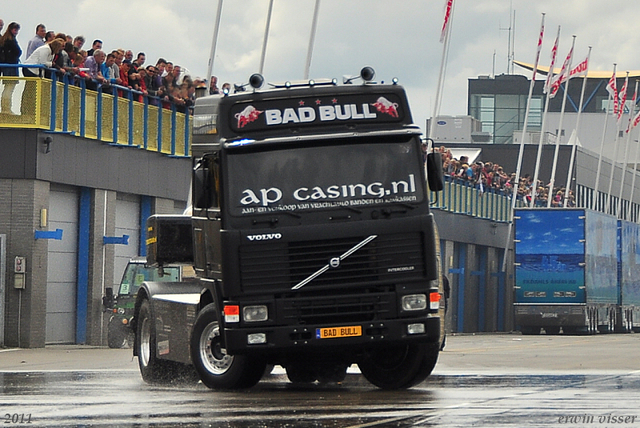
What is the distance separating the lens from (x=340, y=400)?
15016 millimetres

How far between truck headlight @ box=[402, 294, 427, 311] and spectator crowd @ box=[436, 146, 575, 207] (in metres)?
37.9

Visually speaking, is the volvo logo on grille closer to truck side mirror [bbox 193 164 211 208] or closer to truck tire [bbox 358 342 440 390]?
truck side mirror [bbox 193 164 211 208]

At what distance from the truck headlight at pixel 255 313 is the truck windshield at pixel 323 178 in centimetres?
95

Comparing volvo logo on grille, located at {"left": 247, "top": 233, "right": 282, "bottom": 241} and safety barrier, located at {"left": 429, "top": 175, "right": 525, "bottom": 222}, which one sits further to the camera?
safety barrier, located at {"left": 429, "top": 175, "right": 525, "bottom": 222}

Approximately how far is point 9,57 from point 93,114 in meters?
3.61

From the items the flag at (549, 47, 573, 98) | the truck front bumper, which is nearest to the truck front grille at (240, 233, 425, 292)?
the truck front bumper

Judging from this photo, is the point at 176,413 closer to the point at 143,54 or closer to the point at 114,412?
the point at 114,412

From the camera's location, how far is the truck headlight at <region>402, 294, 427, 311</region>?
1573cm

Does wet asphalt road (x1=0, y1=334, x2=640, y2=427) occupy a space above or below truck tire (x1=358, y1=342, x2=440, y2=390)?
below

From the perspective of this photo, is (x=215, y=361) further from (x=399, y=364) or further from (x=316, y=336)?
(x=399, y=364)

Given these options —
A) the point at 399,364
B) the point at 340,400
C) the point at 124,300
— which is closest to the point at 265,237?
the point at 340,400

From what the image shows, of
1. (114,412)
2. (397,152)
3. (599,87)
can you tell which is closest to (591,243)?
(397,152)

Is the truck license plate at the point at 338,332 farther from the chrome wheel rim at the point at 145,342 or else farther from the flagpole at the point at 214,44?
the flagpole at the point at 214,44

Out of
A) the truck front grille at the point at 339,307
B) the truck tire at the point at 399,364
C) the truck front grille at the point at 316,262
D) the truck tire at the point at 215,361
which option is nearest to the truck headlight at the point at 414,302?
the truck front grille at the point at 339,307
